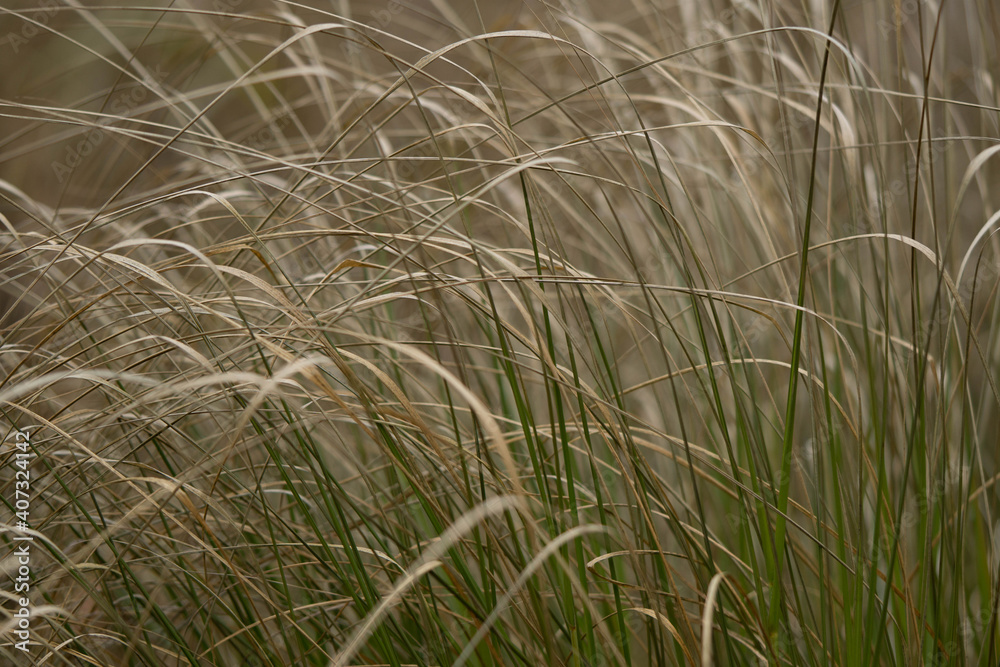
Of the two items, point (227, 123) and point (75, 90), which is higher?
point (75, 90)

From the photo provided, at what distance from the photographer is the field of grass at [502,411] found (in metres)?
0.54

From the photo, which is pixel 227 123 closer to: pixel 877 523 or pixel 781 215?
pixel 781 215

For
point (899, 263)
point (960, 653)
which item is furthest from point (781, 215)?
point (960, 653)

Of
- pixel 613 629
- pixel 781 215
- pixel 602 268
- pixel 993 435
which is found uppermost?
pixel 781 215

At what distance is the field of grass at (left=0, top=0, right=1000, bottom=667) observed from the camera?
543 mm

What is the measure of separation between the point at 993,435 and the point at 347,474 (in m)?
0.98

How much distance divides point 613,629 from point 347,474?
576 millimetres

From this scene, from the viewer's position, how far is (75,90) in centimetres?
222

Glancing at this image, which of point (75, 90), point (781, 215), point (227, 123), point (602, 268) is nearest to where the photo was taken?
point (781, 215)

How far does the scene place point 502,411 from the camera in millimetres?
949

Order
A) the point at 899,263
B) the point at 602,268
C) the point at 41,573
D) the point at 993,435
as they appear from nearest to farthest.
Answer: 1. the point at 41,573
2. the point at 993,435
3. the point at 899,263
4. the point at 602,268

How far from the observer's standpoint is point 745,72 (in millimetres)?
1063

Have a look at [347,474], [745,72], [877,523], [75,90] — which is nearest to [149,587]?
[347,474]

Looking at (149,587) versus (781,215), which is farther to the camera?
(781,215)
